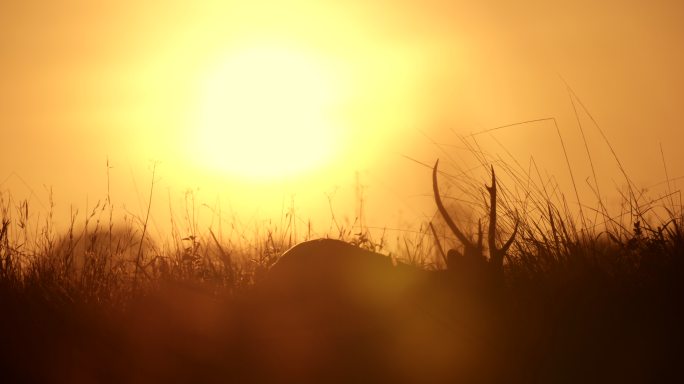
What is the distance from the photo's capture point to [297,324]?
372 cm

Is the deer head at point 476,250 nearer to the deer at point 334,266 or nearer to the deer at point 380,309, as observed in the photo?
the deer at point 380,309

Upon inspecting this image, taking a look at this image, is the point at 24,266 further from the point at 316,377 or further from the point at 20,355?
the point at 316,377

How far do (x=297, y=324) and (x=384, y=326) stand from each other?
0.38 metres

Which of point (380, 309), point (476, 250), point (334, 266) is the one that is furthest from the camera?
point (334, 266)

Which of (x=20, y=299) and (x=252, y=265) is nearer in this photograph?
(x=20, y=299)

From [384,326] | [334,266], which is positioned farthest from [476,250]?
[334,266]

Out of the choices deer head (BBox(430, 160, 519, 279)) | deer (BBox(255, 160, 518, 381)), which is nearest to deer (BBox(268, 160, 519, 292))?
deer (BBox(255, 160, 518, 381))

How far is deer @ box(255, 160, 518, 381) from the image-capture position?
3.35 meters

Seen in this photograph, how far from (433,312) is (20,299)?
6.44 ft

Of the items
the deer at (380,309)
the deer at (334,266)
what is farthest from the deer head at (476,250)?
the deer at (334,266)

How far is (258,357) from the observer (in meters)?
3.50

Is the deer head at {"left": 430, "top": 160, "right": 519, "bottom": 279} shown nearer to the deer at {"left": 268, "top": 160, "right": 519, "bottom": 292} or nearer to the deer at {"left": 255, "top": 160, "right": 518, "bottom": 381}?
the deer at {"left": 255, "top": 160, "right": 518, "bottom": 381}

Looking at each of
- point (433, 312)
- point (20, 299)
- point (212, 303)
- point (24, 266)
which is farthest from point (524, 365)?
point (24, 266)

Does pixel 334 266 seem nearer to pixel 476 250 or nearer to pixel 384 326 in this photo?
pixel 384 326
